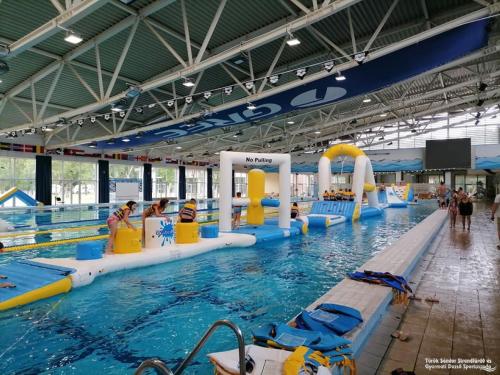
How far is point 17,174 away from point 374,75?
2199cm

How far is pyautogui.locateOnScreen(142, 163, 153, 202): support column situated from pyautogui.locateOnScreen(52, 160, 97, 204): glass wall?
4155 millimetres

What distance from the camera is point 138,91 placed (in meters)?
10.8

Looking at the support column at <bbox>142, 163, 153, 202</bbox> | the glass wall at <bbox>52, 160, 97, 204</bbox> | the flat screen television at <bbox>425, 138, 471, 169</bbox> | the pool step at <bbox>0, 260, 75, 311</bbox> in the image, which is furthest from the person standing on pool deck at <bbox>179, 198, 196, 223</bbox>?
the flat screen television at <bbox>425, 138, 471, 169</bbox>

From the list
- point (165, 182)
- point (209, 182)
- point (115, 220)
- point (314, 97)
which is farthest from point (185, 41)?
point (209, 182)

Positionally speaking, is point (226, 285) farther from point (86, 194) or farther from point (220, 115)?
point (86, 194)

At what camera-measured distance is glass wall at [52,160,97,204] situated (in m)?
23.8

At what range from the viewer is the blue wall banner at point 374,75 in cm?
880

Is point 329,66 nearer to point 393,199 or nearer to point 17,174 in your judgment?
point 393,199

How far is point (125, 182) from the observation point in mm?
27172

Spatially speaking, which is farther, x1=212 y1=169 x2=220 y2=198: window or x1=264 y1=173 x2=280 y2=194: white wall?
x1=264 y1=173 x2=280 y2=194: white wall

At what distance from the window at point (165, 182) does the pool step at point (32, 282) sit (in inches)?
1037

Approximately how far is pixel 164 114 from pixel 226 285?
1272 cm

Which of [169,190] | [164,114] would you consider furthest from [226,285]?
[169,190]

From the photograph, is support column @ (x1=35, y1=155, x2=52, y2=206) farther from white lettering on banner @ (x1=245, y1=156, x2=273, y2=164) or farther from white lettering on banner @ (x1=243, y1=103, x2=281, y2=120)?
white lettering on banner @ (x1=245, y1=156, x2=273, y2=164)
